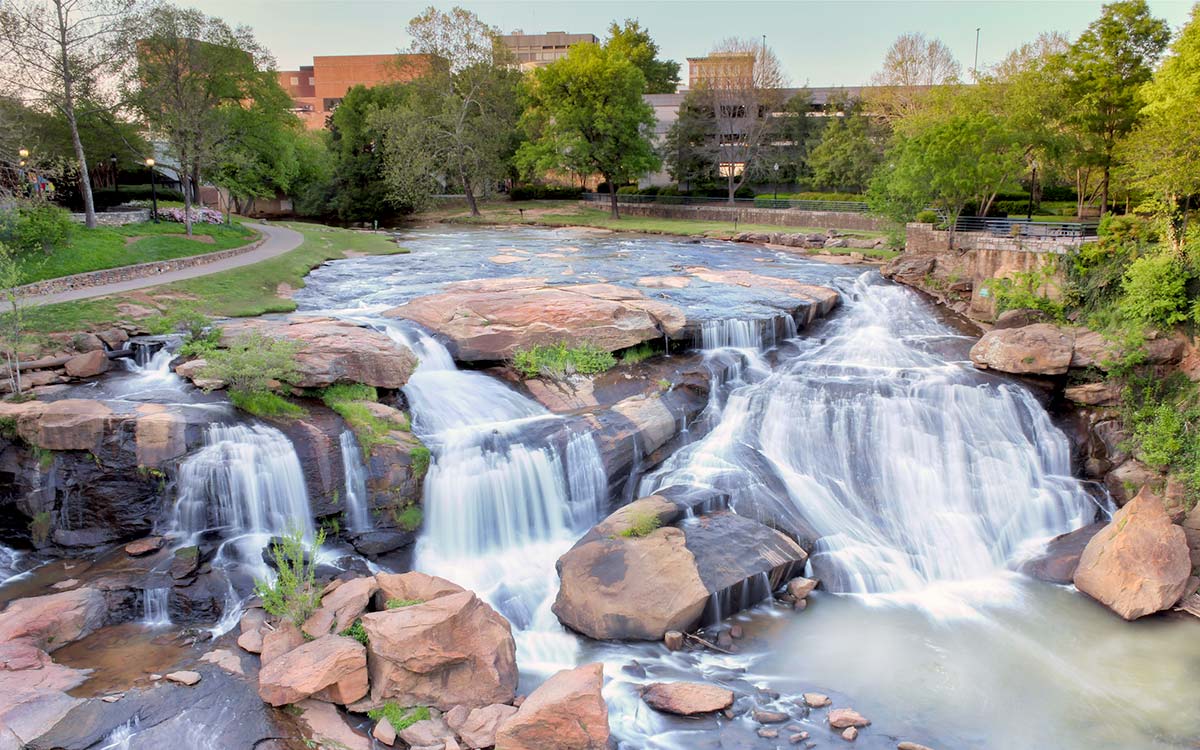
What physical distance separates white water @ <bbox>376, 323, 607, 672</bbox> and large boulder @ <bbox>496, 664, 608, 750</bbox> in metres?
3.05

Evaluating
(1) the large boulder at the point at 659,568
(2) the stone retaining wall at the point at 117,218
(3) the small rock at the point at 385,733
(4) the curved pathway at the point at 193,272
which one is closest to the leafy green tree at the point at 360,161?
(4) the curved pathway at the point at 193,272

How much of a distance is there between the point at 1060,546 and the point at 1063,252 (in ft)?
39.9

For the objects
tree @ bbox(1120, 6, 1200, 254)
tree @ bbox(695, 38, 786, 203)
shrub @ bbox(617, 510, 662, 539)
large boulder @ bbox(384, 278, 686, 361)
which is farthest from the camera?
tree @ bbox(695, 38, 786, 203)

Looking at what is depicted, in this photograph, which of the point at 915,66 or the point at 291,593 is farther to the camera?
the point at 915,66

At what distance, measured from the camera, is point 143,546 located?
1251 centimetres

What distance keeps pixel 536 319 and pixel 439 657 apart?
1066 centimetres

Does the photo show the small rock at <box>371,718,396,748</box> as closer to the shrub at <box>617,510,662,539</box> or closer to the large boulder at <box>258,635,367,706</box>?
the large boulder at <box>258,635,367,706</box>

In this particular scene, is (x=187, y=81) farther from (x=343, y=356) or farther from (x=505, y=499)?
(x=505, y=499)

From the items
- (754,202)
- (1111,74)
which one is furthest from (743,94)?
(1111,74)

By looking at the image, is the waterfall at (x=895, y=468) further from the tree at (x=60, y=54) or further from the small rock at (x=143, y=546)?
the tree at (x=60, y=54)

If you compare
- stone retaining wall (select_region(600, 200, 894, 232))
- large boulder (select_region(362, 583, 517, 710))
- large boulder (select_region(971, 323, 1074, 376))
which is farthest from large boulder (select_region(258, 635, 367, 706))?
stone retaining wall (select_region(600, 200, 894, 232))

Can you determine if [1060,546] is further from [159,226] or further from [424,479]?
[159,226]

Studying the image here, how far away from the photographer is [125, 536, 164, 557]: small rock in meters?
12.4

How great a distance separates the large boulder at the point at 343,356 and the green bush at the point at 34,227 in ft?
33.0
